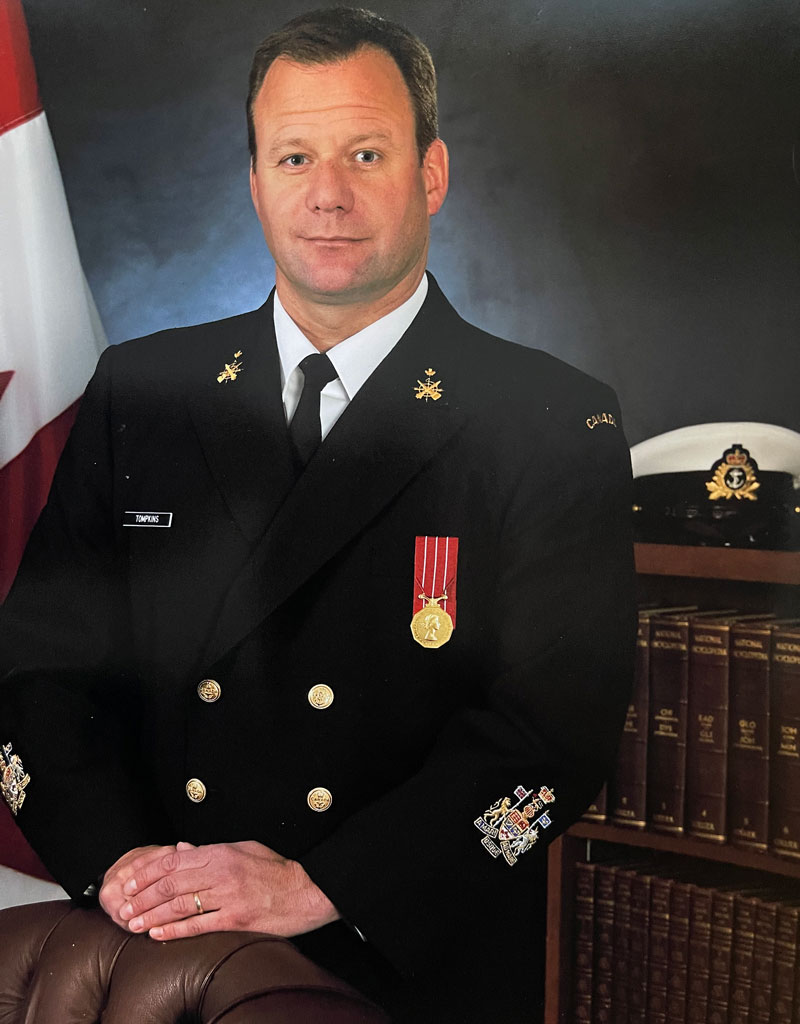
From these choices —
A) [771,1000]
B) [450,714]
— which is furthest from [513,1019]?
[450,714]

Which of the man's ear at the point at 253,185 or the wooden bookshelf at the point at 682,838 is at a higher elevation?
the man's ear at the point at 253,185

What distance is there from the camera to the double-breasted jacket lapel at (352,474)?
42.3 inches

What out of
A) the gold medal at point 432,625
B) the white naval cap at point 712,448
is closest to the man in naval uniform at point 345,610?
the gold medal at point 432,625

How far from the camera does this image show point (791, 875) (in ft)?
3.95

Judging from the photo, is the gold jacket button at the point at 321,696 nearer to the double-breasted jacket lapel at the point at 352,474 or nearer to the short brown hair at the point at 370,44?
the double-breasted jacket lapel at the point at 352,474

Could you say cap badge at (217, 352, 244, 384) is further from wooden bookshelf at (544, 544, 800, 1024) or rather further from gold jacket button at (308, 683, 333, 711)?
wooden bookshelf at (544, 544, 800, 1024)

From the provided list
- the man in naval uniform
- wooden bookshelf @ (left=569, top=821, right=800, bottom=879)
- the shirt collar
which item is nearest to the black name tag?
→ the man in naval uniform

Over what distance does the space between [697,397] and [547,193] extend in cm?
31

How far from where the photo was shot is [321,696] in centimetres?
108

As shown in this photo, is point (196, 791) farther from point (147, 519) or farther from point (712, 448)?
point (712, 448)

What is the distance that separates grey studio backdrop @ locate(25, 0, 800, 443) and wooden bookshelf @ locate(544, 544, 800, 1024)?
0.58ft

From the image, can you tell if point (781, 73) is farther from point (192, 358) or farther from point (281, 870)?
point (281, 870)

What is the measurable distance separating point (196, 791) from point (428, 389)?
21.1 inches

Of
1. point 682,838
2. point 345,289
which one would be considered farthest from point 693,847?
point 345,289
